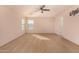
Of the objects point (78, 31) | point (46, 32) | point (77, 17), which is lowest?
point (46, 32)

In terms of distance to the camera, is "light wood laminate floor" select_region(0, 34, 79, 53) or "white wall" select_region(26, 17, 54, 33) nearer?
"light wood laminate floor" select_region(0, 34, 79, 53)

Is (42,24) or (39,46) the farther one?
(42,24)

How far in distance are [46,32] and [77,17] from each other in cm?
396

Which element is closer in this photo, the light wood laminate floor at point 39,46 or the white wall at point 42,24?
the light wood laminate floor at point 39,46

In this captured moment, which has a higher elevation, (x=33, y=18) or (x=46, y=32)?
(x=33, y=18)

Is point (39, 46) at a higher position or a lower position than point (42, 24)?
lower
